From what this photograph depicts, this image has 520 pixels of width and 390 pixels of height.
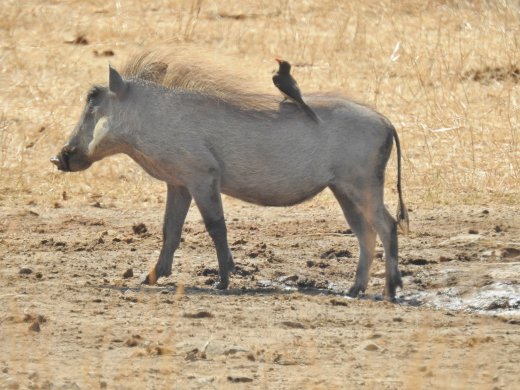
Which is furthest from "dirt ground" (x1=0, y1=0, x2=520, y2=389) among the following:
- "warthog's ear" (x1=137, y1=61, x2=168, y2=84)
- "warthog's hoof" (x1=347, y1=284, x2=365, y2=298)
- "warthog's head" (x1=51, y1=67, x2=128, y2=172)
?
"warthog's head" (x1=51, y1=67, x2=128, y2=172)

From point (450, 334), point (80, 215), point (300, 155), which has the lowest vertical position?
point (80, 215)

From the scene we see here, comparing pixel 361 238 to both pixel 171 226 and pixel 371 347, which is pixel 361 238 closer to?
pixel 171 226

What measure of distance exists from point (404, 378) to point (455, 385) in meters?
0.24

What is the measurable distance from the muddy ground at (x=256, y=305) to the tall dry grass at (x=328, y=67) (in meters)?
0.81

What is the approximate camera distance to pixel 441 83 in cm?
1386

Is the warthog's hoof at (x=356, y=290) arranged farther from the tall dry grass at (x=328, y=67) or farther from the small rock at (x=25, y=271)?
the tall dry grass at (x=328, y=67)

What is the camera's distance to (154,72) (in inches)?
332

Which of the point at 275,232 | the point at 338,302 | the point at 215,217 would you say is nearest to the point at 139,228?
the point at 275,232

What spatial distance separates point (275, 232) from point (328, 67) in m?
5.03

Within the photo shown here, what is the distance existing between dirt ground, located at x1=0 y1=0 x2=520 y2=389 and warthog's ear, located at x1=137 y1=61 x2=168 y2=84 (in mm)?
595

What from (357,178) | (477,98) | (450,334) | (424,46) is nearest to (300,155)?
(357,178)

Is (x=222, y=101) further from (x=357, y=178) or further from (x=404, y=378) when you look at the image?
(x=404, y=378)

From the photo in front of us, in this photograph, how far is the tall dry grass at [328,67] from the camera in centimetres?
1131

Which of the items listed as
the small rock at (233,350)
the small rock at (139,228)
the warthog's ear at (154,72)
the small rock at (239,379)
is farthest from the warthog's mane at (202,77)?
the small rock at (239,379)
